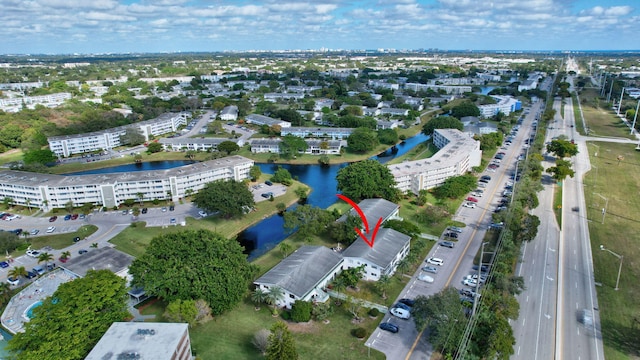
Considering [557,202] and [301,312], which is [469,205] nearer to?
[557,202]

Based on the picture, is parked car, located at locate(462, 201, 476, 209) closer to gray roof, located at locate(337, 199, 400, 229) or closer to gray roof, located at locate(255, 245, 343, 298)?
gray roof, located at locate(337, 199, 400, 229)

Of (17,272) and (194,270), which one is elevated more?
(194,270)

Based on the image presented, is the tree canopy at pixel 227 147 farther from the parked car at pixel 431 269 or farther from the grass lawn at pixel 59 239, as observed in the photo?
the parked car at pixel 431 269

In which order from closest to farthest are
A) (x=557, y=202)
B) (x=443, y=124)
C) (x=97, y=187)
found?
(x=97, y=187) → (x=557, y=202) → (x=443, y=124)

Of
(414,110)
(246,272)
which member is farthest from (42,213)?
(414,110)

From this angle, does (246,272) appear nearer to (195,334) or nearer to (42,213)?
(195,334)

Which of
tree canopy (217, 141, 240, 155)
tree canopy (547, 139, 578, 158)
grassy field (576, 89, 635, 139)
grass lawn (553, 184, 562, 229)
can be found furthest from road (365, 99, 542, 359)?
tree canopy (217, 141, 240, 155)

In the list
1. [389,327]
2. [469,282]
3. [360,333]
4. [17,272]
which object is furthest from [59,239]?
[469,282]
